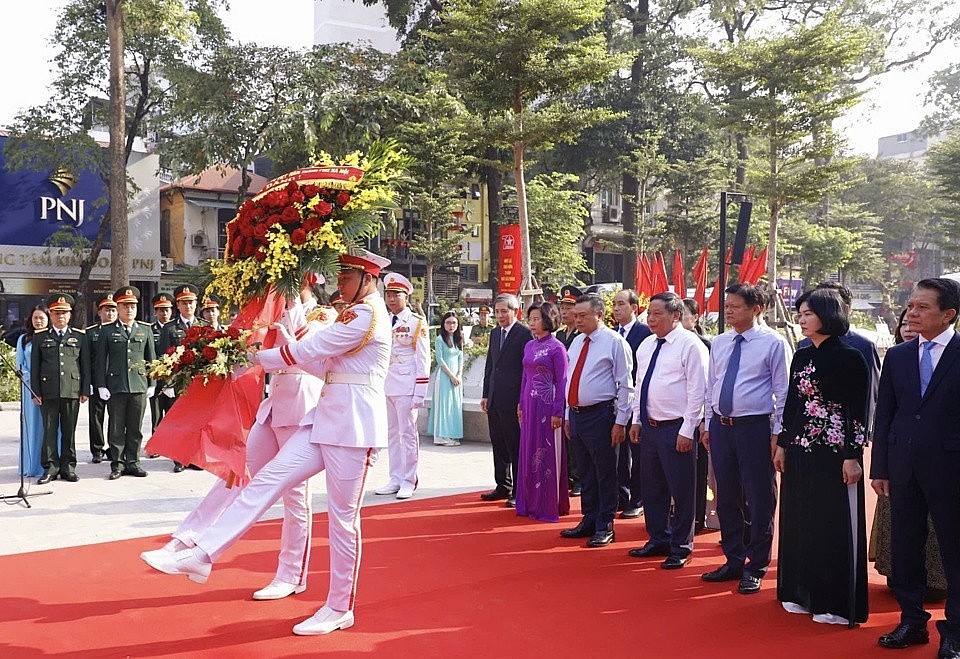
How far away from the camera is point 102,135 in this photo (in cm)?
2680

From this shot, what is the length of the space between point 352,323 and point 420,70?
15.5 meters

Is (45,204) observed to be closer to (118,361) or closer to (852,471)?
(118,361)

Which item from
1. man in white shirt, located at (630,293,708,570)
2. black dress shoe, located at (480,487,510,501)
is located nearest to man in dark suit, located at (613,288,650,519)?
black dress shoe, located at (480,487,510,501)

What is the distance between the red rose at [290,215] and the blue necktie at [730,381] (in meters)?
2.41

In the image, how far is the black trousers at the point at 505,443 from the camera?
6902 mm

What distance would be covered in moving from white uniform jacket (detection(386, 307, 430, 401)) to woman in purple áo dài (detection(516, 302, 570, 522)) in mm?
1187

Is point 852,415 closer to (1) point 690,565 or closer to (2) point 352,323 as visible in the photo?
(1) point 690,565

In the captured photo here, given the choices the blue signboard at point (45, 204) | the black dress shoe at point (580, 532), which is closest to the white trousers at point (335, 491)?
the black dress shoe at point (580, 532)

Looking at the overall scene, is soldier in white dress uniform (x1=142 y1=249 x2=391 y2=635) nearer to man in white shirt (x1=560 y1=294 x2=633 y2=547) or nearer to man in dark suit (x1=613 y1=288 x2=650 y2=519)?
man in white shirt (x1=560 y1=294 x2=633 y2=547)

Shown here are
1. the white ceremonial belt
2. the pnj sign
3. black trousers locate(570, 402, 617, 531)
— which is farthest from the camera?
the pnj sign

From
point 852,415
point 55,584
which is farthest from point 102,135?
point 852,415

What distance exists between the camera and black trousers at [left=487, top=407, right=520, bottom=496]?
22.6 feet

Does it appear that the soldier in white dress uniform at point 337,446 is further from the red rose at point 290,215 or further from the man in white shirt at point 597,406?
the man in white shirt at point 597,406

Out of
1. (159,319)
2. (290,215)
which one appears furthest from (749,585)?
(159,319)
